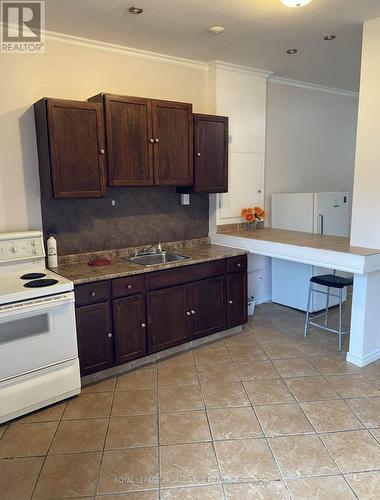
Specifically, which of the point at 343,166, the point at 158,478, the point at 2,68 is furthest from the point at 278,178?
the point at 158,478

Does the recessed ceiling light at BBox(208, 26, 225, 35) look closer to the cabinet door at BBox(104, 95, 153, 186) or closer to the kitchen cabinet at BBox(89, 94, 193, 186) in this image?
the kitchen cabinet at BBox(89, 94, 193, 186)

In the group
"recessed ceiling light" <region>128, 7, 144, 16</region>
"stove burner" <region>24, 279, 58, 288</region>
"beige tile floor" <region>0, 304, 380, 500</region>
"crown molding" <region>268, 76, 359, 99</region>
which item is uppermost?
"crown molding" <region>268, 76, 359, 99</region>

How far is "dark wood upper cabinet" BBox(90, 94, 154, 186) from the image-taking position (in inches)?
121

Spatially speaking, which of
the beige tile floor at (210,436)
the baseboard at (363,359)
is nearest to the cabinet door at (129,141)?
the beige tile floor at (210,436)

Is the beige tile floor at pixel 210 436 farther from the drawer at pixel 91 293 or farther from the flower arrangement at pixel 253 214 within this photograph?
the flower arrangement at pixel 253 214

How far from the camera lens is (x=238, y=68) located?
403cm

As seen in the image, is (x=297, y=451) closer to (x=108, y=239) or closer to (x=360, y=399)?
(x=360, y=399)

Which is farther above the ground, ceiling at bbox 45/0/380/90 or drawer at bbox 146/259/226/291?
ceiling at bbox 45/0/380/90

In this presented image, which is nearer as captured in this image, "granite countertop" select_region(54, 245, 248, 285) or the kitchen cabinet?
"granite countertop" select_region(54, 245, 248, 285)

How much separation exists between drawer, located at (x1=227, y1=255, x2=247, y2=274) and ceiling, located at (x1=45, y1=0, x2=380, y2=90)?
195 cm

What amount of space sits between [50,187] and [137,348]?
57.5 inches

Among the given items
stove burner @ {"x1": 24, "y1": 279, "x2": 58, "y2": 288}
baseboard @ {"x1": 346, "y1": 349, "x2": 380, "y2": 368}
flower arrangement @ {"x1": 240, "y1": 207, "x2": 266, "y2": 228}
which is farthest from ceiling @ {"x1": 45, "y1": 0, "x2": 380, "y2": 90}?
baseboard @ {"x1": 346, "y1": 349, "x2": 380, "y2": 368}

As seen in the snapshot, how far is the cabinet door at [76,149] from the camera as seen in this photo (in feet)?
9.28

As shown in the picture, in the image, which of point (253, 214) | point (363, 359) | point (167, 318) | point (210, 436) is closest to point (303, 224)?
point (253, 214)
